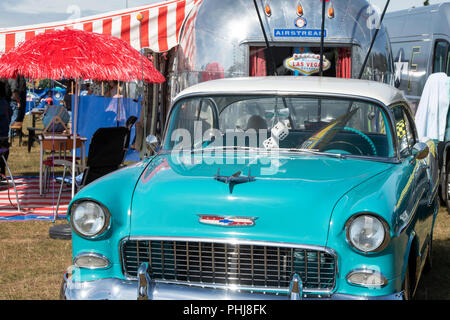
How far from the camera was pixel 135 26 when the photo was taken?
10.7 metres

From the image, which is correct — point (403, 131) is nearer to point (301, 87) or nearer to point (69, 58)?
point (301, 87)

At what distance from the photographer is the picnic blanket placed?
8078mm

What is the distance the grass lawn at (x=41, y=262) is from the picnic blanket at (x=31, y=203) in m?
0.36

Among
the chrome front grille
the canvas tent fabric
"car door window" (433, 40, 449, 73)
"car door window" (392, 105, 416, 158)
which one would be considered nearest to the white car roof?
"car door window" (392, 105, 416, 158)

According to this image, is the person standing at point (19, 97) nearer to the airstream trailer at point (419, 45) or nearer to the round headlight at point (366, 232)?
the airstream trailer at point (419, 45)

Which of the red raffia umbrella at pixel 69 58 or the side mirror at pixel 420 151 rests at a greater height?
the red raffia umbrella at pixel 69 58

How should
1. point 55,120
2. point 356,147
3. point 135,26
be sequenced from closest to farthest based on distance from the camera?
point 356,147, point 55,120, point 135,26

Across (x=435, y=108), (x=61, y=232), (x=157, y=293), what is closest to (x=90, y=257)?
(x=157, y=293)

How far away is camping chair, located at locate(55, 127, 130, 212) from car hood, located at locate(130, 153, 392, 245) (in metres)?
3.30

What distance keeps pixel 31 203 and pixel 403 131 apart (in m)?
5.85

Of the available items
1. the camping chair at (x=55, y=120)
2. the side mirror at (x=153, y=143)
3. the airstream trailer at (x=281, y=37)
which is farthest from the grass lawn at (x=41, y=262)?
the camping chair at (x=55, y=120)

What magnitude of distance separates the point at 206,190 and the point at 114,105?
9.14m

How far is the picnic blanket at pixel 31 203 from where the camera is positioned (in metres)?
8.08
